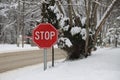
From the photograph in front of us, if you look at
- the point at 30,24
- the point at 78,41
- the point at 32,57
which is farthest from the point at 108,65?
the point at 30,24

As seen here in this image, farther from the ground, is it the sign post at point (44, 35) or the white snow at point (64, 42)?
the sign post at point (44, 35)

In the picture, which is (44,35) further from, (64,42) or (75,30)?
(75,30)

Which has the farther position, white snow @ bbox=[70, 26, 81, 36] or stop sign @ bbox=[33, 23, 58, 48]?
white snow @ bbox=[70, 26, 81, 36]

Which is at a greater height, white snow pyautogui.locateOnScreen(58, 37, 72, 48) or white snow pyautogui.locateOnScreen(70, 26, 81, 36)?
white snow pyautogui.locateOnScreen(70, 26, 81, 36)

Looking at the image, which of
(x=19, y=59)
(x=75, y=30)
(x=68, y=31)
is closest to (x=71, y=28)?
(x=68, y=31)

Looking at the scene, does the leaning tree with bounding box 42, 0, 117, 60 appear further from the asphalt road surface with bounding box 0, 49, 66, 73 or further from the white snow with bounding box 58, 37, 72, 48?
the asphalt road surface with bounding box 0, 49, 66, 73

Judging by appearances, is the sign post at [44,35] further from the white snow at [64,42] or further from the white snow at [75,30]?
the white snow at [75,30]

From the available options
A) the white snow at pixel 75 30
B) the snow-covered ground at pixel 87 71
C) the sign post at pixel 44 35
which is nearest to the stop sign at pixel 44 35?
the sign post at pixel 44 35

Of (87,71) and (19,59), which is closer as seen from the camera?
(87,71)

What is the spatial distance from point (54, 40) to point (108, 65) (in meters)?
1.94

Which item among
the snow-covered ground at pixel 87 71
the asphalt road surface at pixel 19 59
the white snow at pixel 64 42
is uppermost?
the white snow at pixel 64 42

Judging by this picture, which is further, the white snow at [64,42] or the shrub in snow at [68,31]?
the shrub in snow at [68,31]

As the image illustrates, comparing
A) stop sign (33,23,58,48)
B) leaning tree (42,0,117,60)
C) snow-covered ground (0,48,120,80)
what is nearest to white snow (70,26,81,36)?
leaning tree (42,0,117,60)

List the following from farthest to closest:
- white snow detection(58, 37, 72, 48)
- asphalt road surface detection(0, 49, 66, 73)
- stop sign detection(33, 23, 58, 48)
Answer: asphalt road surface detection(0, 49, 66, 73) → white snow detection(58, 37, 72, 48) → stop sign detection(33, 23, 58, 48)
